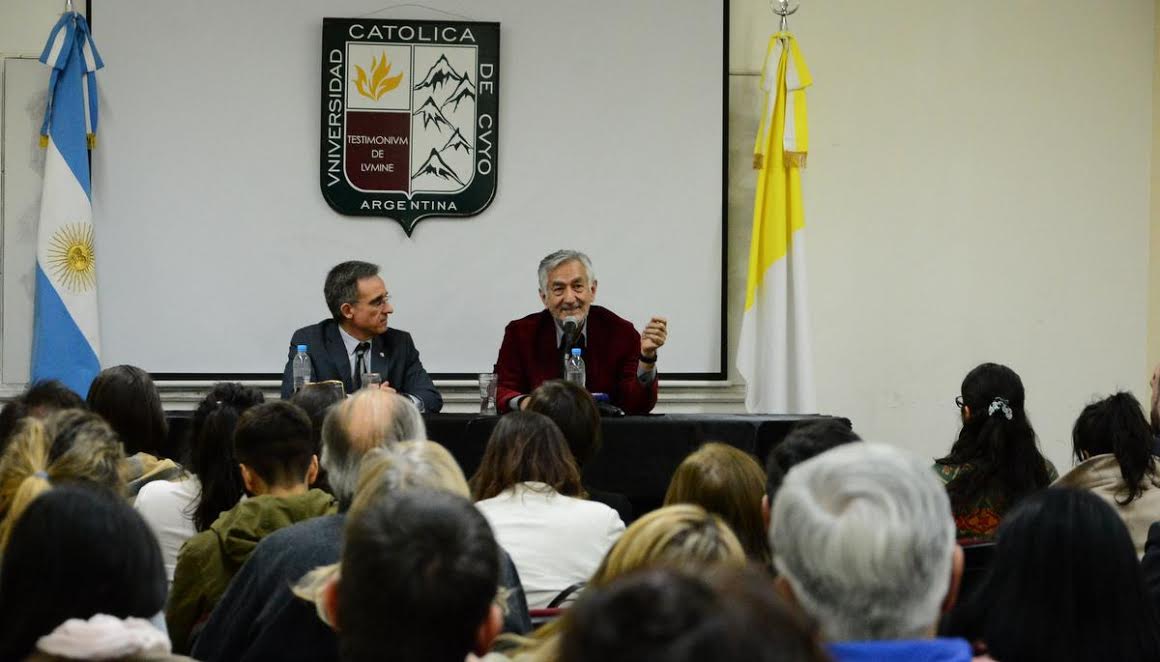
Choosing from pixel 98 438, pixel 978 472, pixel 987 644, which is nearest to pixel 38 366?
pixel 98 438

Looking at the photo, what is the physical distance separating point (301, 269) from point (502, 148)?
43.1 inches

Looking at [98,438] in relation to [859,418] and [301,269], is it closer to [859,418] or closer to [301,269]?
[301,269]

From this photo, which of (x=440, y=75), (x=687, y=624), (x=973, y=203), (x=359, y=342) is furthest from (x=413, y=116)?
(x=687, y=624)

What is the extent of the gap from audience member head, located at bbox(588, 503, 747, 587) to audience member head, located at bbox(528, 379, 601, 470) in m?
1.84

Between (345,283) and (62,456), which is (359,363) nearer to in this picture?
(345,283)

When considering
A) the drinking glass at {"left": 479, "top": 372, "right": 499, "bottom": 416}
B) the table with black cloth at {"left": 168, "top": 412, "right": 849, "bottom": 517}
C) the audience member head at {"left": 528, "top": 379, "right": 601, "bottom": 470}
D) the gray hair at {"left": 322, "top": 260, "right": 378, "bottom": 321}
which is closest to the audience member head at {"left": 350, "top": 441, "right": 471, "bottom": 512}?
the audience member head at {"left": 528, "top": 379, "right": 601, "bottom": 470}

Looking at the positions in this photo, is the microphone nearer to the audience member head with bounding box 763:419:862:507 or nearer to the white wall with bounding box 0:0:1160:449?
the white wall with bounding box 0:0:1160:449

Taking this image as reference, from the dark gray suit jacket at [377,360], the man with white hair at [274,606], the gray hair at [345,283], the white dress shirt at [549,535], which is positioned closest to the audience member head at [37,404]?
the man with white hair at [274,606]

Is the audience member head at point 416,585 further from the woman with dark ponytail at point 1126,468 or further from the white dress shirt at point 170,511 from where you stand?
the woman with dark ponytail at point 1126,468

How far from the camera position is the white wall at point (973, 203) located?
6.64 m

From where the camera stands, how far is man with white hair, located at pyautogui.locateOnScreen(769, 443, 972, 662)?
1.50 meters

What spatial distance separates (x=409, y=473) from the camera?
2.14 metres

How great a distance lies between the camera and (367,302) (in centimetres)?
532

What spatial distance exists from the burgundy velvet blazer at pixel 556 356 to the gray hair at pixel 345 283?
61 cm
